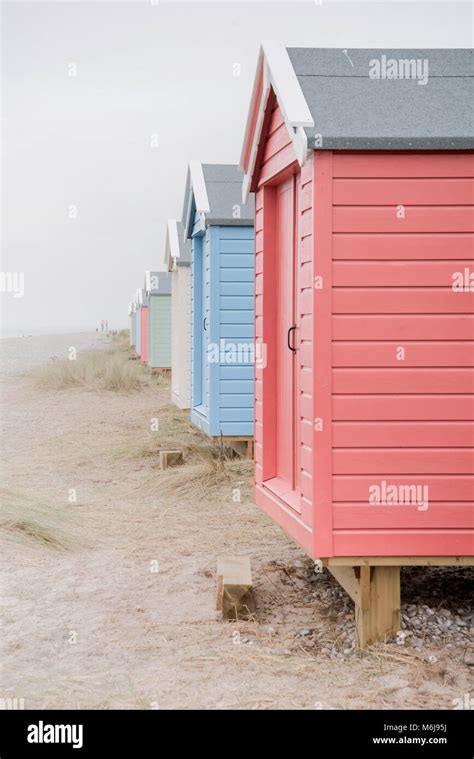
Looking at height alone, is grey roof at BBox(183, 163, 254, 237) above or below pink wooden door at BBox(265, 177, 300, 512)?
above

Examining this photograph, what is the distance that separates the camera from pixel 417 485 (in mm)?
4938

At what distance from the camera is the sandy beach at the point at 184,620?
4562 mm

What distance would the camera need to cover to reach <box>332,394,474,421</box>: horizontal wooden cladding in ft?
16.2

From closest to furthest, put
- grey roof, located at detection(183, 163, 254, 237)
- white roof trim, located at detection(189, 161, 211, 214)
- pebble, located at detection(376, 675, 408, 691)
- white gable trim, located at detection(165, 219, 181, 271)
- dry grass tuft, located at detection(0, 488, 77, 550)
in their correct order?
pebble, located at detection(376, 675, 408, 691)
dry grass tuft, located at detection(0, 488, 77, 550)
grey roof, located at detection(183, 163, 254, 237)
white roof trim, located at detection(189, 161, 211, 214)
white gable trim, located at detection(165, 219, 181, 271)

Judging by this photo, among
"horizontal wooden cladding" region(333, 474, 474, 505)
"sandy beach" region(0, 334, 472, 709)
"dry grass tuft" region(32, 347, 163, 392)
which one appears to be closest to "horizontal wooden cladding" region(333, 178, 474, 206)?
"horizontal wooden cladding" region(333, 474, 474, 505)

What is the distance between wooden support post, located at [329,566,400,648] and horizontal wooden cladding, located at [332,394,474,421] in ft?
2.89

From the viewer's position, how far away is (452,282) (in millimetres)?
4941

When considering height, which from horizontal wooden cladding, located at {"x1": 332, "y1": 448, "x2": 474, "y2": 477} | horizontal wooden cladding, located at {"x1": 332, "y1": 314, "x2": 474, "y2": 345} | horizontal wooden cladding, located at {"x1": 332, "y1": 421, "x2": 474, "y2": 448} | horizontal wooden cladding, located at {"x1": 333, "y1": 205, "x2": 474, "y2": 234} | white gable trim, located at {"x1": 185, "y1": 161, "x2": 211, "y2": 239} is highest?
white gable trim, located at {"x1": 185, "y1": 161, "x2": 211, "y2": 239}

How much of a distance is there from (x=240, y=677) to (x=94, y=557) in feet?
9.19

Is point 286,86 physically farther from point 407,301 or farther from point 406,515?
point 406,515

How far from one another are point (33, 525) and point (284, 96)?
14.2ft

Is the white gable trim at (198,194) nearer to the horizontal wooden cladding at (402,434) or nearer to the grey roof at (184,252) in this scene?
the grey roof at (184,252)

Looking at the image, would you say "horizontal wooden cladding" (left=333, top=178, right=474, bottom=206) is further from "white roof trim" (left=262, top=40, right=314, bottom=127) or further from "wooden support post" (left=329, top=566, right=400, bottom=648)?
"wooden support post" (left=329, top=566, right=400, bottom=648)
